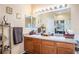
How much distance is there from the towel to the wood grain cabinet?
9 centimetres

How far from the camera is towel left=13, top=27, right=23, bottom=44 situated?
1.75 m

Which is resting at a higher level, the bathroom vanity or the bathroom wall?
the bathroom wall

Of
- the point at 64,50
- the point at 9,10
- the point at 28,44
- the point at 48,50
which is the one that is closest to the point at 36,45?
the point at 28,44

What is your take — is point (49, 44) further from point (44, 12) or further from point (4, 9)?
point (4, 9)

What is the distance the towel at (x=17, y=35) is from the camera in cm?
175

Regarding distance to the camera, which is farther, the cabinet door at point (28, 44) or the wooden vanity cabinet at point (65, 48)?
the cabinet door at point (28, 44)

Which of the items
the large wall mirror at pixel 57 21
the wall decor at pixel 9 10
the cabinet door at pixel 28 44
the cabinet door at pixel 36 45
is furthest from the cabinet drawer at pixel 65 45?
the wall decor at pixel 9 10

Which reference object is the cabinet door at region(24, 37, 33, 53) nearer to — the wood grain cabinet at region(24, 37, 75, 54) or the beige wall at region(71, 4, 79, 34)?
the wood grain cabinet at region(24, 37, 75, 54)

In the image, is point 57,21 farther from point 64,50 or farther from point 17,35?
point 17,35

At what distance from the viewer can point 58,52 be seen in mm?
1673

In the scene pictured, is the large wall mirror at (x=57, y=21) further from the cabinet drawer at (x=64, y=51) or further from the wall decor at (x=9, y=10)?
the wall decor at (x=9, y=10)

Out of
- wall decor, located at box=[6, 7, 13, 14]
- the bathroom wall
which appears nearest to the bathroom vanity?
the bathroom wall

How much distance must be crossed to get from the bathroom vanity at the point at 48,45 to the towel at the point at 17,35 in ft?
0.26
